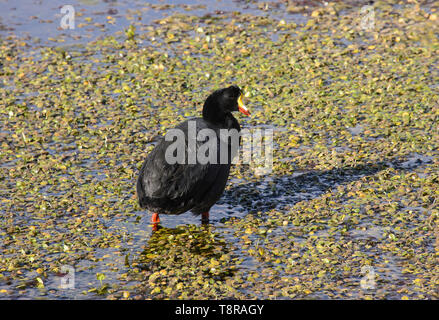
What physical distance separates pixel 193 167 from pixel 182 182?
0.25m

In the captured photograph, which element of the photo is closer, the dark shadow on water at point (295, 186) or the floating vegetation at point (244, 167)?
the floating vegetation at point (244, 167)

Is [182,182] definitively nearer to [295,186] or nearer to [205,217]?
[205,217]

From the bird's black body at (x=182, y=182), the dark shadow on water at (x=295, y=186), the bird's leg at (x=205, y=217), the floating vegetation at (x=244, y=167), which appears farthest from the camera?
the dark shadow on water at (x=295, y=186)

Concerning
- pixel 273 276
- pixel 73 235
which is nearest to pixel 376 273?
pixel 273 276

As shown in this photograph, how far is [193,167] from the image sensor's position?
377 inches

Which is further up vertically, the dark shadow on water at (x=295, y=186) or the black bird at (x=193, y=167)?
the black bird at (x=193, y=167)

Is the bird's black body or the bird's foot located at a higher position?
the bird's black body

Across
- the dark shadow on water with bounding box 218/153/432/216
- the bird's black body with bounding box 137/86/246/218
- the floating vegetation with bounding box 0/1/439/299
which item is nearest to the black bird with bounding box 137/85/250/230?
the bird's black body with bounding box 137/86/246/218

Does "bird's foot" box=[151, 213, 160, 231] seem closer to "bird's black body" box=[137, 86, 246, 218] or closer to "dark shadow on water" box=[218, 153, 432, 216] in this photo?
"bird's black body" box=[137, 86, 246, 218]

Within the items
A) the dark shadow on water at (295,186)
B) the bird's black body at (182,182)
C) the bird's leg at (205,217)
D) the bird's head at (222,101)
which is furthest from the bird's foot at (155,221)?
the bird's head at (222,101)

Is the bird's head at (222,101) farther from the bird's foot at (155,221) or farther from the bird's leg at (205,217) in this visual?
the bird's foot at (155,221)

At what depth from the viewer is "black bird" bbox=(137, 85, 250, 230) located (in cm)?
949

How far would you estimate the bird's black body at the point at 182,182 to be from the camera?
31.1ft

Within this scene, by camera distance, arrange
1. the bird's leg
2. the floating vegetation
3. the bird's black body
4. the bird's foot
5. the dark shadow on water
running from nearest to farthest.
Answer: the floating vegetation, the bird's black body, the bird's foot, the bird's leg, the dark shadow on water
